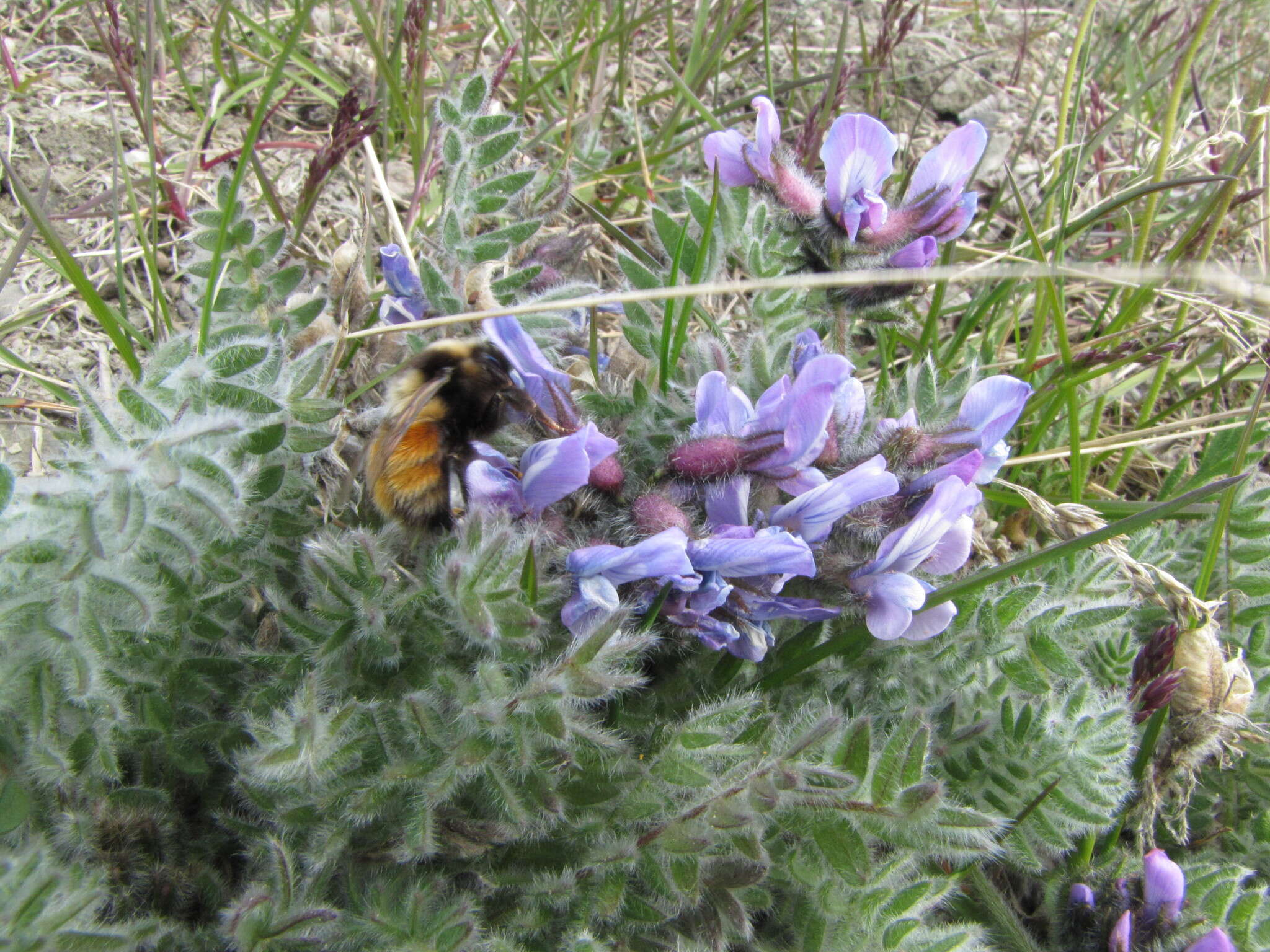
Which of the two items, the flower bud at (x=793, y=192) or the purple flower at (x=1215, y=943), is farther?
the flower bud at (x=793, y=192)

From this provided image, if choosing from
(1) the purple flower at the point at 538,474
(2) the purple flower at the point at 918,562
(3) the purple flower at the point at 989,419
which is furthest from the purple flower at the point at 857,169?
(1) the purple flower at the point at 538,474

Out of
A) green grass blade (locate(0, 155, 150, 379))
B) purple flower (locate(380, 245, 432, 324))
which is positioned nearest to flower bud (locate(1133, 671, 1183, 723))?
purple flower (locate(380, 245, 432, 324))

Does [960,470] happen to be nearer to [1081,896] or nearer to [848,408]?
[848,408]

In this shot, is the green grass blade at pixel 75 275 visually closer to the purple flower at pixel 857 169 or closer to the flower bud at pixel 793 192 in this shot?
the flower bud at pixel 793 192

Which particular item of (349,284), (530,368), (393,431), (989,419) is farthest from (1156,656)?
(349,284)

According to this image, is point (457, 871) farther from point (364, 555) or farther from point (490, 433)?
point (490, 433)

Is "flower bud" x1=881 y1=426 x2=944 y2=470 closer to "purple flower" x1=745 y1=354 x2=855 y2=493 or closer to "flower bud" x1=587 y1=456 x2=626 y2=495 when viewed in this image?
"purple flower" x1=745 y1=354 x2=855 y2=493

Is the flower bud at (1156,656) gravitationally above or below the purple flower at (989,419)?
below

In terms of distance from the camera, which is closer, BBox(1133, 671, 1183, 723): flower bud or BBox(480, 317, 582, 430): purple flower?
BBox(480, 317, 582, 430): purple flower
